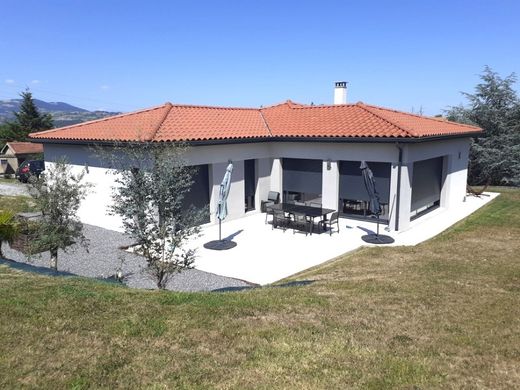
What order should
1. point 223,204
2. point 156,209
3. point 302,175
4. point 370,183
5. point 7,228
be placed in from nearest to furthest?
point 156,209 < point 7,228 < point 223,204 < point 370,183 < point 302,175

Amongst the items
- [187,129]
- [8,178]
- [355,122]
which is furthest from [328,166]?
[8,178]

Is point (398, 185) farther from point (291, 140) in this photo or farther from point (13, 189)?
point (13, 189)

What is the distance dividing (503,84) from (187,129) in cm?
2543

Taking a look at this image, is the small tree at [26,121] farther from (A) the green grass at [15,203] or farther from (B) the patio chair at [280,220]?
(B) the patio chair at [280,220]

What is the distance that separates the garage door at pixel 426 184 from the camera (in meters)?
17.0

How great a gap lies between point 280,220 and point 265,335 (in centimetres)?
1094

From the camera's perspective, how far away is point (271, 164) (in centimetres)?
1889

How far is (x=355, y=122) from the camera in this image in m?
17.3

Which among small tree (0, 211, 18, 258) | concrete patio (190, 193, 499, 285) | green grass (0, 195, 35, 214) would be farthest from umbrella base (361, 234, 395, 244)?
green grass (0, 195, 35, 214)

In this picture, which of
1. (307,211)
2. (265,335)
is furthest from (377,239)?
(265,335)

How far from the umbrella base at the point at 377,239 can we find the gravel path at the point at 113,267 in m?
5.62

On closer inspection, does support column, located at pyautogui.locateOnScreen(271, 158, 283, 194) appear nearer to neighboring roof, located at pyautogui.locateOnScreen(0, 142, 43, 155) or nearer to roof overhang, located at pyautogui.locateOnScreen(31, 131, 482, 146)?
roof overhang, located at pyautogui.locateOnScreen(31, 131, 482, 146)

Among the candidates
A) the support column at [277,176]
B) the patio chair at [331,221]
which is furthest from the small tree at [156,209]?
the support column at [277,176]

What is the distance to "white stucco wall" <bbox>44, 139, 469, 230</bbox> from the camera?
15.5 meters
